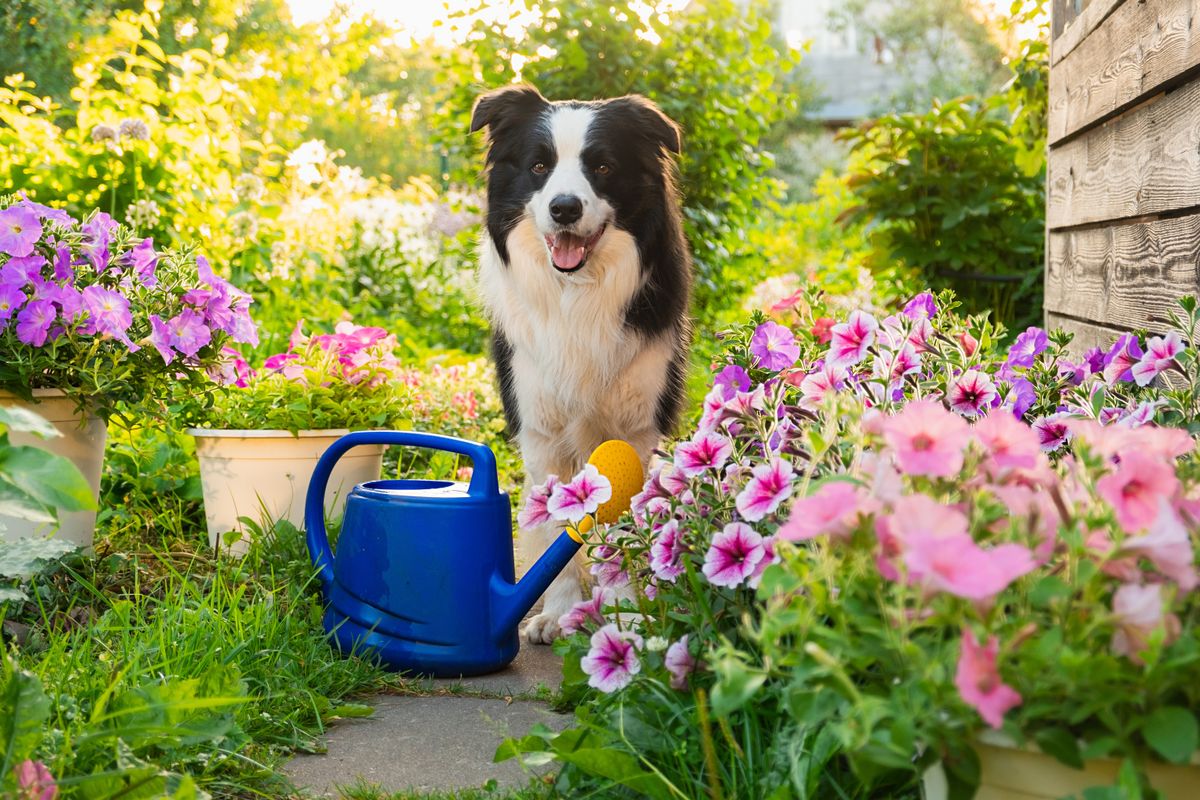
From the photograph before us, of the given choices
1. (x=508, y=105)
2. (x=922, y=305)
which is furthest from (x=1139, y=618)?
(x=508, y=105)

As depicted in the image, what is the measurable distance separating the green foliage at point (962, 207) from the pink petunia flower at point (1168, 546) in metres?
4.12

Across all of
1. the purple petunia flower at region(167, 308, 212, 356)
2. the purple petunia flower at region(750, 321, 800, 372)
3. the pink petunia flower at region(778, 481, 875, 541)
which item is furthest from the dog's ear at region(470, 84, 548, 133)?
the pink petunia flower at region(778, 481, 875, 541)

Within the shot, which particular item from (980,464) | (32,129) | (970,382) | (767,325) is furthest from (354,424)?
(32,129)

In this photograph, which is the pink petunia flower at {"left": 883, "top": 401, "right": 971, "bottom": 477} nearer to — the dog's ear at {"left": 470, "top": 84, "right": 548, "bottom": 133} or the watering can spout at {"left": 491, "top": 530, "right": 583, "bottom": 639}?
the watering can spout at {"left": 491, "top": 530, "right": 583, "bottom": 639}

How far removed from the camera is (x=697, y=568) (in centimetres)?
176

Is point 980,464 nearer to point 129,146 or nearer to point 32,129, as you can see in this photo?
point 129,146

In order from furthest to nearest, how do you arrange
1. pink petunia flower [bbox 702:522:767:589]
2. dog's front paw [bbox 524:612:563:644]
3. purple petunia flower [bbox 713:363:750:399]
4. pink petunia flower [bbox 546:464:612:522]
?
dog's front paw [bbox 524:612:563:644], purple petunia flower [bbox 713:363:750:399], pink petunia flower [bbox 546:464:612:522], pink petunia flower [bbox 702:522:767:589]

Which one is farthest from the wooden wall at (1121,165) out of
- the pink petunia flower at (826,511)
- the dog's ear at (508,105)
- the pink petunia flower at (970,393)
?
the pink petunia flower at (826,511)

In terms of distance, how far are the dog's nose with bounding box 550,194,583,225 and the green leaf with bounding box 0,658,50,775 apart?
5.83 ft

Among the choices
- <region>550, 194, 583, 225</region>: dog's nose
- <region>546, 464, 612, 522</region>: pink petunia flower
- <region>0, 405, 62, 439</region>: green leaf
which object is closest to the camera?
<region>0, 405, 62, 439</region>: green leaf

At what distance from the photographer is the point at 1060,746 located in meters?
0.93

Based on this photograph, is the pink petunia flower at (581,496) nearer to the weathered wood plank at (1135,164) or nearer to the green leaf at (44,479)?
the green leaf at (44,479)

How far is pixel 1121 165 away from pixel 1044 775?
2270mm

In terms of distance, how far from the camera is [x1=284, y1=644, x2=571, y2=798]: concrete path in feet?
5.63
